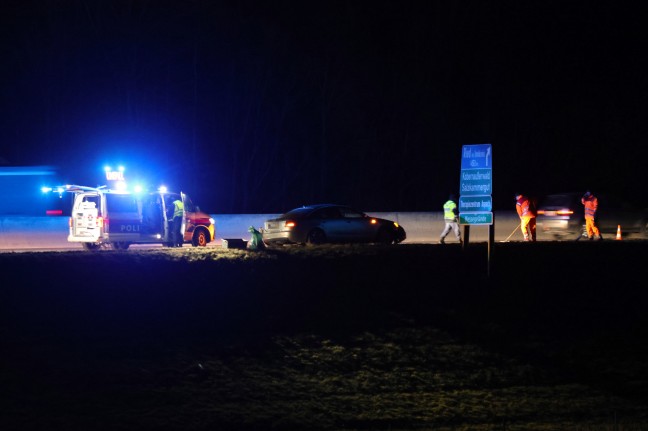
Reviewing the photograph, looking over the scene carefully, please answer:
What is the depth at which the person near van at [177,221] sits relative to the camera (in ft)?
64.1

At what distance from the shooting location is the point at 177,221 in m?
19.6

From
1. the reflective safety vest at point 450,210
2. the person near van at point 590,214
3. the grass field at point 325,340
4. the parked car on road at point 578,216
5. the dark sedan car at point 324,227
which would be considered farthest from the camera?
the parked car on road at point 578,216

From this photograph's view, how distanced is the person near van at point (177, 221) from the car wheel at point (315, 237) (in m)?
3.58

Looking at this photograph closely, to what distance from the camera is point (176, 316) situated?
1282 cm

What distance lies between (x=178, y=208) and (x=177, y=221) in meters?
0.34

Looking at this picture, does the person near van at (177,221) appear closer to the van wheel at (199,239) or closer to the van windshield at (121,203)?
the van windshield at (121,203)

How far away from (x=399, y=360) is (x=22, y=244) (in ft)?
53.4

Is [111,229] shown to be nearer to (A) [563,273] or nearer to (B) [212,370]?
(B) [212,370]

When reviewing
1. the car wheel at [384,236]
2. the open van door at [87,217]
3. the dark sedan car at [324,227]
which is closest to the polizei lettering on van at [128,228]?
the open van door at [87,217]

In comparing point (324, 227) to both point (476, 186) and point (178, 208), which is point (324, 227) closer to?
point (178, 208)

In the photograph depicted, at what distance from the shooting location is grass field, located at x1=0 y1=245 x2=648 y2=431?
9633 mm

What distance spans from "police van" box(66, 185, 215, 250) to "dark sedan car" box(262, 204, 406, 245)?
327 cm

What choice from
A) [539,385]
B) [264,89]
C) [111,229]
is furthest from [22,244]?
[264,89]

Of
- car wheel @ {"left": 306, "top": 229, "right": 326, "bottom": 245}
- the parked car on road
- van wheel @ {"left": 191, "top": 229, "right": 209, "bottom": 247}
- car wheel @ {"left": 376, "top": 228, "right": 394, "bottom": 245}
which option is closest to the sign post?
car wheel @ {"left": 306, "top": 229, "right": 326, "bottom": 245}
